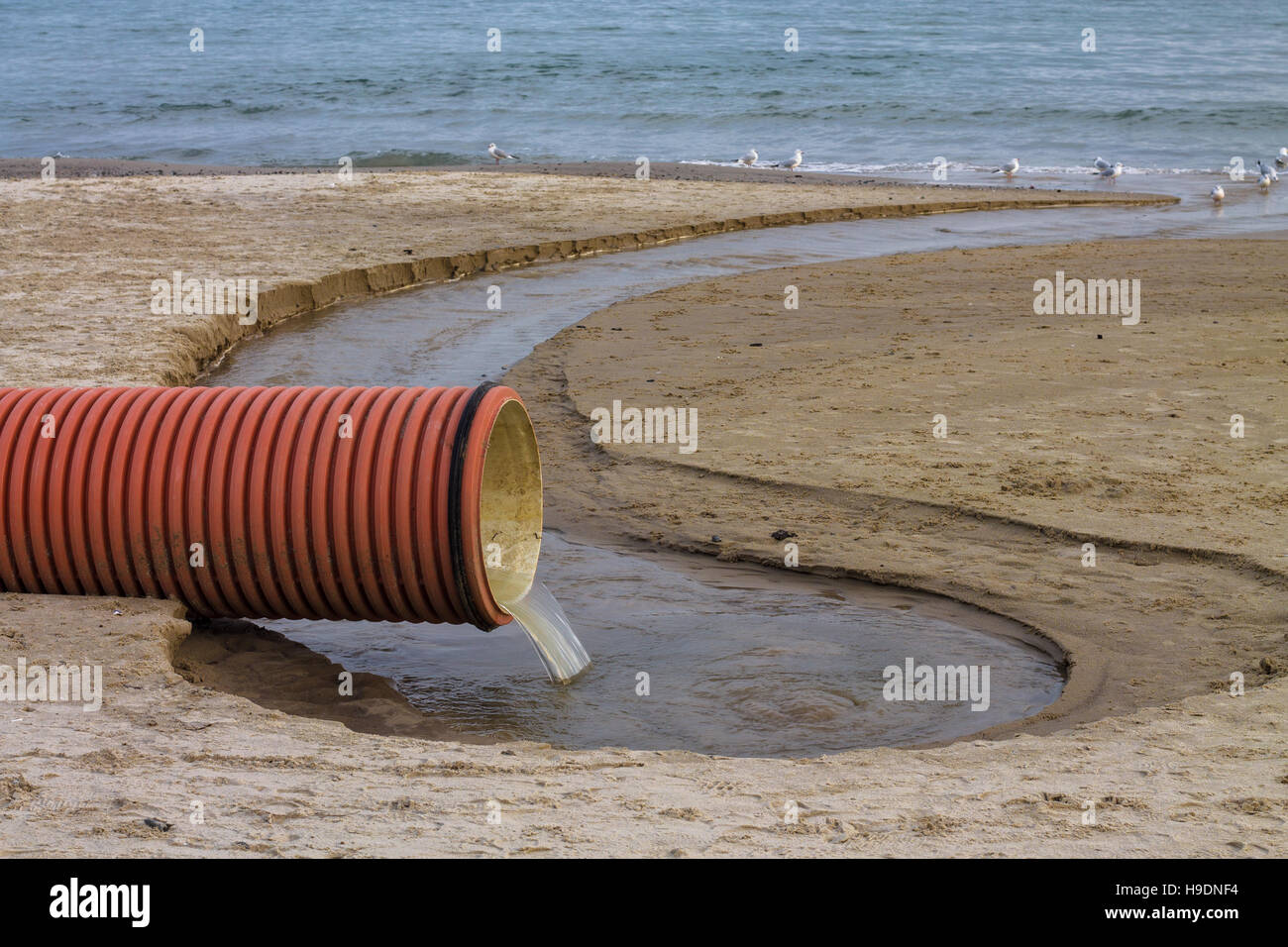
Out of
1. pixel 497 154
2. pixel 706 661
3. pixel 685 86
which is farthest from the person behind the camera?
pixel 685 86

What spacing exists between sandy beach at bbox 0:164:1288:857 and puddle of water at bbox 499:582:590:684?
0.75 m

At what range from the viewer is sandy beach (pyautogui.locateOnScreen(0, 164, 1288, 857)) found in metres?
4.09

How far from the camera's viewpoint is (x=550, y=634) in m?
6.55

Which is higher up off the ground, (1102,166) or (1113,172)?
(1102,166)

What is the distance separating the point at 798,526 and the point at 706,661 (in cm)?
165

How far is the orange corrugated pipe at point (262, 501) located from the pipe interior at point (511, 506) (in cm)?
70

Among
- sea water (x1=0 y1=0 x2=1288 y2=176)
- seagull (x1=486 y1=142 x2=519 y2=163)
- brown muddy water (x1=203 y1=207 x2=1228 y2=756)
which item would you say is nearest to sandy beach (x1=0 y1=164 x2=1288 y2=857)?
brown muddy water (x1=203 y1=207 x2=1228 y2=756)

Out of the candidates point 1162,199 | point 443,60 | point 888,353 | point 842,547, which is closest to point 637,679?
point 842,547

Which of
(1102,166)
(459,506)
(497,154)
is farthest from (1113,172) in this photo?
(459,506)

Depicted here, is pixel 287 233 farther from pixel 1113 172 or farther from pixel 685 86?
pixel 685 86

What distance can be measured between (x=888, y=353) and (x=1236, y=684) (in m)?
5.99

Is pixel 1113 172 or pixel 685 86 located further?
pixel 685 86

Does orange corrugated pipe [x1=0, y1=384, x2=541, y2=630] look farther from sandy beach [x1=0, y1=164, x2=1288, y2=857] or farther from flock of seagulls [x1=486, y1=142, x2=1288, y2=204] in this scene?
flock of seagulls [x1=486, y1=142, x2=1288, y2=204]
